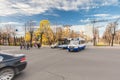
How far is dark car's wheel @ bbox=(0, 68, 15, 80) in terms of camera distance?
5.36 metres

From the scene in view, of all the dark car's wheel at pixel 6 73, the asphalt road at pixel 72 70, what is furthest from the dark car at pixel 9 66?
the asphalt road at pixel 72 70

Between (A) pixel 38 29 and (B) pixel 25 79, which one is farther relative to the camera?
(A) pixel 38 29

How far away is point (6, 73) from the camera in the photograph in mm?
5523

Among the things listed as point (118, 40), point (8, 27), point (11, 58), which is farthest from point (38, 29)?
point (118, 40)

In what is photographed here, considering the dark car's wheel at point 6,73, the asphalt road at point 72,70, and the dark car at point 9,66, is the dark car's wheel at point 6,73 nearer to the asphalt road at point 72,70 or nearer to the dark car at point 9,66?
the dark car at point 9,66

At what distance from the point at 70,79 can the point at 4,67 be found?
10.2ft

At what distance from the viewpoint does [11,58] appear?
5828 millimetres

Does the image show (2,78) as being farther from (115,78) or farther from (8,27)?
(8,27)

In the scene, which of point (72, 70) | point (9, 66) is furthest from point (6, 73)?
point (72, 70)

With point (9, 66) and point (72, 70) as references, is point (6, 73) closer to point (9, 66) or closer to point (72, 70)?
point (9, 66)

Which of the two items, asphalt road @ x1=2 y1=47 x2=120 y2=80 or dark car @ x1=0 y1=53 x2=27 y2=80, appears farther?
asphalt road @ x1=2 y1=47 x2=120 y2=80

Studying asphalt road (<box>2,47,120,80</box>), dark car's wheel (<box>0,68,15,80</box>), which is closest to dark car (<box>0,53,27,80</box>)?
dark car's wheel (<box>0,68,15,80</box>)

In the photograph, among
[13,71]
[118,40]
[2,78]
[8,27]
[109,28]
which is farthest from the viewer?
[118,40]

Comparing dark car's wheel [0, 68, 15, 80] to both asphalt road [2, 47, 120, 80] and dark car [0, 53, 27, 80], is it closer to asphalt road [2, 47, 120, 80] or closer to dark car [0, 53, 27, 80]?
dark car [0, 53, 27, 80]
